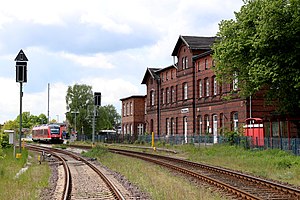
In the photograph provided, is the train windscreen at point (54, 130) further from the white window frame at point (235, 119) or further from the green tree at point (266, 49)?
the green tree at point (266, 49)

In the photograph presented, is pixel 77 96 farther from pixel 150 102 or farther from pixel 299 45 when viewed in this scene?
pixel 299 45

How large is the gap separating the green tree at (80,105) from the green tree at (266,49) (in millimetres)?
63731

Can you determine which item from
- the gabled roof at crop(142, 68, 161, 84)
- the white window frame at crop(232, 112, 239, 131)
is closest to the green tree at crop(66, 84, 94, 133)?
the gabled roof at crop(142, 68, 161, 84)

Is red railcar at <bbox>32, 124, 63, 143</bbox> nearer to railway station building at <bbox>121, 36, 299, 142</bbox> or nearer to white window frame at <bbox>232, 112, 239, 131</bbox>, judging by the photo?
railway station building at <bbox>121, 36, 299, 142</bbox>

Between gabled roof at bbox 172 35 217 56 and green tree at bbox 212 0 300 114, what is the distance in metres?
20.3

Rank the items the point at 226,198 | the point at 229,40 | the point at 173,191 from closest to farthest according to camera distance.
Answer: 1. the point at 226,198
2. the point at 173,191
3. the point at 229,40

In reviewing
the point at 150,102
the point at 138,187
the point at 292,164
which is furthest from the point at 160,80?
the point at 138,187

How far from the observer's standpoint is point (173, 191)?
46.5 feet

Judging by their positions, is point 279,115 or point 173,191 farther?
point 279,115

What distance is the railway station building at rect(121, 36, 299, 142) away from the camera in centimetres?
4109

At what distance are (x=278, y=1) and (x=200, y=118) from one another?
86.8ft

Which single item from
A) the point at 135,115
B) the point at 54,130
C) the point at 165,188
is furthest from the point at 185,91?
the point at 165,188

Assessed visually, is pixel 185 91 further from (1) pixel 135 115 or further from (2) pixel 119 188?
(2) pixel 119 188

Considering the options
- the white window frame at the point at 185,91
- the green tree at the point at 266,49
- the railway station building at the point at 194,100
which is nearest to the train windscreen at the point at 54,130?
the railway station building at the point at 194,100
